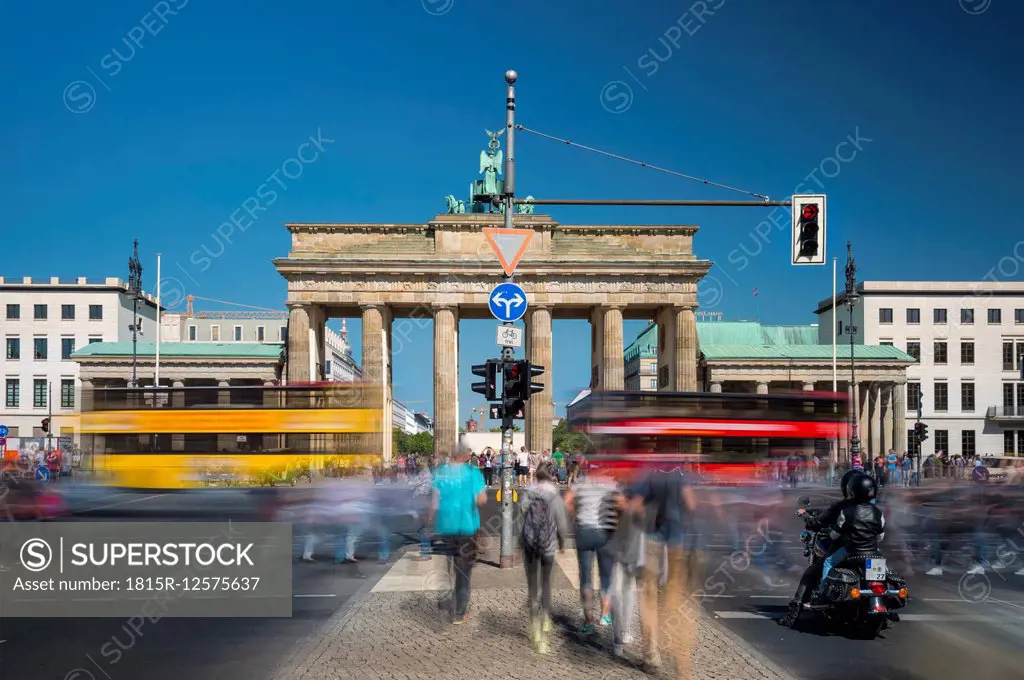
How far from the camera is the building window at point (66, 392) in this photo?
309 feet

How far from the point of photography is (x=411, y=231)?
75375 mm

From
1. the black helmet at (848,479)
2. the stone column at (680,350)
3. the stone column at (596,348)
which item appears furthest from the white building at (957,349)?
the black helmet at (848,479)

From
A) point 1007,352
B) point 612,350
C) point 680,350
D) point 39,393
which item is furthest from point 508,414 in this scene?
point 39,393

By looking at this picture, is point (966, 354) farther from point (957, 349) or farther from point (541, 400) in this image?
point (541, 400)

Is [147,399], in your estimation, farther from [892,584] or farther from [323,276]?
[323,276]

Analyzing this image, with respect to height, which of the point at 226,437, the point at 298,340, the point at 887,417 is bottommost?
the point at 887,417

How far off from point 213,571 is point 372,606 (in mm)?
2821

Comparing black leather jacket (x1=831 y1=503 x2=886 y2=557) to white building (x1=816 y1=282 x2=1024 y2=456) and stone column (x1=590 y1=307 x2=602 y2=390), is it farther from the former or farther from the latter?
white building (x1=816 y1=282 x2=1024 y2=456)

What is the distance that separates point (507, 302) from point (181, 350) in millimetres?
77428

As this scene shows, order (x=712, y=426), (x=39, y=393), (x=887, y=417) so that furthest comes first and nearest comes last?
(x=39, y=393)
(x=887, y=417)
(x=712, y=426)

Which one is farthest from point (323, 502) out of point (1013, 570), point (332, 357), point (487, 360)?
point (332, 357)

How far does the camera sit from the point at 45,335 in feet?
318

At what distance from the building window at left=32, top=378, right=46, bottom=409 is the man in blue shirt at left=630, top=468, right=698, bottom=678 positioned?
328 ft

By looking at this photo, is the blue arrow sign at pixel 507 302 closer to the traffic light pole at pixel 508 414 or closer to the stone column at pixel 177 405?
the traffic light pole at pixel 508 414
